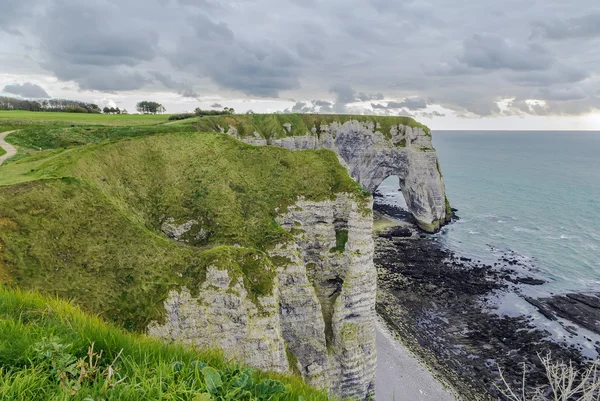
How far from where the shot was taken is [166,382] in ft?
14.2

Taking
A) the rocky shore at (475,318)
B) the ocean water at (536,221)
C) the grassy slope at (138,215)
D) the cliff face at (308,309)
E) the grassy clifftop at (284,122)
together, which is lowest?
the rocky shore at (475,318)

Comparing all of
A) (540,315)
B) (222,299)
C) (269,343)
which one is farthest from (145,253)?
(540,315)

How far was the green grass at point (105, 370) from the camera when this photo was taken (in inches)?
152

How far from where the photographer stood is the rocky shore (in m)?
35.6

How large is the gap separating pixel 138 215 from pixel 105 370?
86.0 ft

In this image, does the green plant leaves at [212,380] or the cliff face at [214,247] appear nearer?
the green plant leaves at [212,380]

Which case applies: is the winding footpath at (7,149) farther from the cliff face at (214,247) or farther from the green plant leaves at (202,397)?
the green plant leaves at (202,397)

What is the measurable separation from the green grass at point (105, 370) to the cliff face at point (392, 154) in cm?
7121

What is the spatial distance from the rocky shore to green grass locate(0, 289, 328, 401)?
35.8m

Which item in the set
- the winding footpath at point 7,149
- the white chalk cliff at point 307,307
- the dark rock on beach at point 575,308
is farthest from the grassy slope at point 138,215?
the dark rock on beach at point 575,308

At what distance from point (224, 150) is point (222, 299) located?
21632 mm

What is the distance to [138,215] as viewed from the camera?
1094 inches

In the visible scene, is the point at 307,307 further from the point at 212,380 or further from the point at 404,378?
the point at 212,380

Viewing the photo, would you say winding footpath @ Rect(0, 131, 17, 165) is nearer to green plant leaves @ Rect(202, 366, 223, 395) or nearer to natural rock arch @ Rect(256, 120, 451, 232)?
green plant leaves @ Rect(202, 366, 223, 395)
